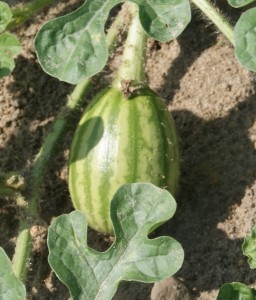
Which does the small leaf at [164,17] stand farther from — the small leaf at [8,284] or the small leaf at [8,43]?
the small leaf at [8,284]

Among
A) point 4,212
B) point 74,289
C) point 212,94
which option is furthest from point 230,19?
point 74,289

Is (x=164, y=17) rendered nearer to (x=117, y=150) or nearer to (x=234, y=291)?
(x=117, y=150)

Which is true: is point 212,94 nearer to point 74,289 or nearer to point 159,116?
point 159,116

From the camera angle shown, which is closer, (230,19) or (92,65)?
(92,65)

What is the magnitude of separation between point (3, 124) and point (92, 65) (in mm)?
738

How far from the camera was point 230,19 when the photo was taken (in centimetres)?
367

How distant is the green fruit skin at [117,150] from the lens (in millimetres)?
3129

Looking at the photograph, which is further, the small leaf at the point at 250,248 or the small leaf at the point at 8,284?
the small leaf at the point at 250,248

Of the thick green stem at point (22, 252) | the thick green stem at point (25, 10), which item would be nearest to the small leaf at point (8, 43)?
the thick green stem at point (25, 10)

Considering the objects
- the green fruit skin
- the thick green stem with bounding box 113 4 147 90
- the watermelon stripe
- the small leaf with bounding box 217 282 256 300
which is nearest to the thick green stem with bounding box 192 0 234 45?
the thick green stem with bounding box 113 4 147 90

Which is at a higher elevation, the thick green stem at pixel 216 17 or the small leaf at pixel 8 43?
the small leaf at pixel 8 43

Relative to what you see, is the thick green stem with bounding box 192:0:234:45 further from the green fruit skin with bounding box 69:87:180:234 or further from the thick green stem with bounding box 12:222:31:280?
the thick green stem with bounding box 12:222:31:280

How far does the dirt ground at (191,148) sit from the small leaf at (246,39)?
58 cm

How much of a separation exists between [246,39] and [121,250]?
79 cm
